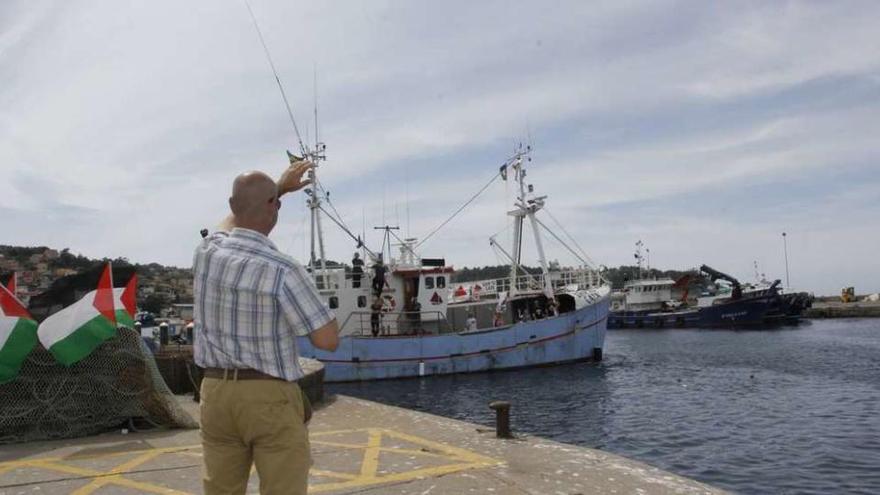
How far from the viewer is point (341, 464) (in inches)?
249

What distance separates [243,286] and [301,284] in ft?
0.77

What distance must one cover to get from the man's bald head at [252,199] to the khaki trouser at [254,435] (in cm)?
66

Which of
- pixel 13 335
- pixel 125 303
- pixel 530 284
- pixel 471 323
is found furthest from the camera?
pixel 530 284

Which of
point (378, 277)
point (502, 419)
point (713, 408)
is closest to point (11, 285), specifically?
point (502, 419)

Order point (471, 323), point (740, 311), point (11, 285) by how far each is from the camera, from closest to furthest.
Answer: point (11, 285) → point (471, 323) → point (740, 311)

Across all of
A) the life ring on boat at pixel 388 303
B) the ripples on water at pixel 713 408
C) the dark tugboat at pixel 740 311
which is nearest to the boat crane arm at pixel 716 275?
the dark tugboat at pixel 740 311

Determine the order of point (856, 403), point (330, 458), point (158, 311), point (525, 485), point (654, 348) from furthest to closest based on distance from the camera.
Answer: point (158, 311), point (654, 348), point (856, 403), point (330, 458), point (525, 485)

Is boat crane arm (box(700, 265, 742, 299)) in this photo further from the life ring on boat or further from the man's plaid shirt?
the man's plaid shirt

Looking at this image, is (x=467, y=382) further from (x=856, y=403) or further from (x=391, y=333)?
(x=856, y=403)

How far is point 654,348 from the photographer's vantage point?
40000 mm

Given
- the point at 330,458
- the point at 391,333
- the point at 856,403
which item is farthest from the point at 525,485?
the point at 391,333

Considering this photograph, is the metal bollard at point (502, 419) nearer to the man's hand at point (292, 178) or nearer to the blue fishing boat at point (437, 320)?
the man's hand at point (292, 178)

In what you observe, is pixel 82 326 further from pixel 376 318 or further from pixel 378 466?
pixel 376 318

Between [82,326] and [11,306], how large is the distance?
2.49ft
